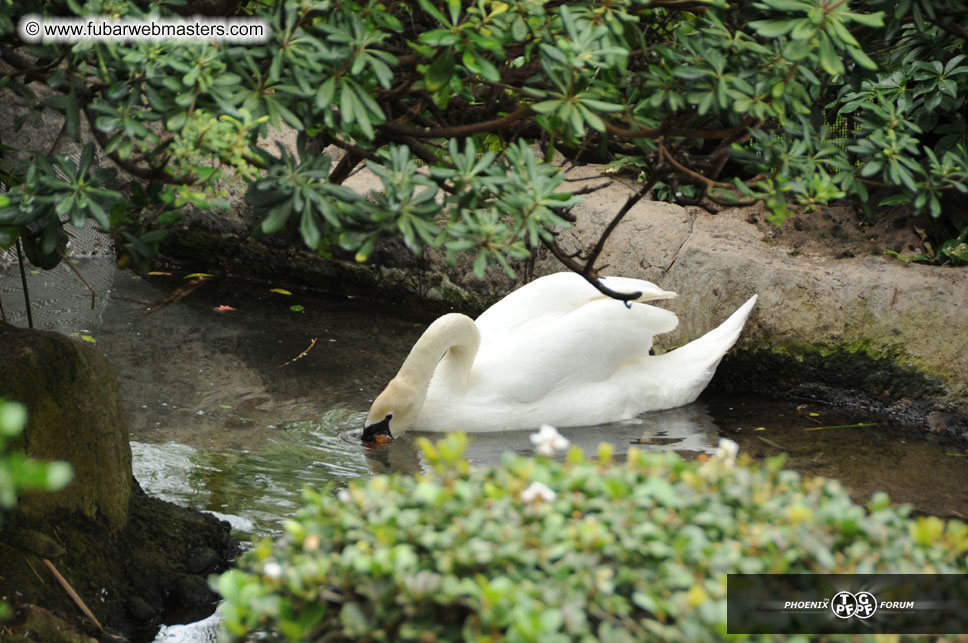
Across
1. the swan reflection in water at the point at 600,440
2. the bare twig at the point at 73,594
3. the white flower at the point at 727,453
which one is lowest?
the swan reflection in water at the point at 600,440

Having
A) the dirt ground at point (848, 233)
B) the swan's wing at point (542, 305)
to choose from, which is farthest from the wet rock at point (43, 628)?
the dirt ground at point (848, 233)

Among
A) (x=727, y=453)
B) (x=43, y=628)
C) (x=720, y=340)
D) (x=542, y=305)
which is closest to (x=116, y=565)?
(x=43, y=628)

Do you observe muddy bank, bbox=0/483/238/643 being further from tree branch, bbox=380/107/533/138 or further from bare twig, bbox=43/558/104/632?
tree branch, bbox=380/107/533/138

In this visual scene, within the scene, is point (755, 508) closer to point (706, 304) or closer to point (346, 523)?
point (346, 523)

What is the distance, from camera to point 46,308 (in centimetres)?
673

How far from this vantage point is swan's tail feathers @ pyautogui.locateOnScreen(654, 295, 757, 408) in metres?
5.75

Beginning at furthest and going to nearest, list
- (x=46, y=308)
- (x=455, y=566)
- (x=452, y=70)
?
Result: (x=46, y=308), (x=452, y=70), (x=455, y=566)

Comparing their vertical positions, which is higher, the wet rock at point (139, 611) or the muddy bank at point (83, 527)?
the muddy bank at point (83, 527)

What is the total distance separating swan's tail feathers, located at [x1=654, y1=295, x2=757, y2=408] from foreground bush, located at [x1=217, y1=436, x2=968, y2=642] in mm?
3542

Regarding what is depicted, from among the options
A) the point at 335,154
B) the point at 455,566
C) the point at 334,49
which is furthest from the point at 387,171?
the point at 335,154

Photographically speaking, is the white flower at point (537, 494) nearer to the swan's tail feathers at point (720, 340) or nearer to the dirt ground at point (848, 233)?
the swan's tail feathers at point (720, 340)

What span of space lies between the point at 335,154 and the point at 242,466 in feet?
14.6

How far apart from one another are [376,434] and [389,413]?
Result: 0.44ft

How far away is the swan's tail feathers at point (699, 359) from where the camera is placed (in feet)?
18.9
